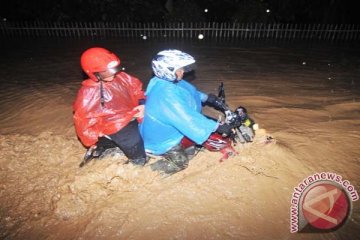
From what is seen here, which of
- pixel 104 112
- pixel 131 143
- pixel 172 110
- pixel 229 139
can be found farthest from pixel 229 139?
pixel 104 112

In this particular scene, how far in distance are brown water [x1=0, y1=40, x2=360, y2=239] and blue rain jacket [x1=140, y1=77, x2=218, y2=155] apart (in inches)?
27.3

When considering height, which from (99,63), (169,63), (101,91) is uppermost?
(169,63)

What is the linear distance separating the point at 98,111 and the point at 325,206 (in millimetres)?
2985

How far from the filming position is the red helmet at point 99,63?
3.60 m

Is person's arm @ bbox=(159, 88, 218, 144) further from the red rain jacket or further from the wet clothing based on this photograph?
the red rain jacket

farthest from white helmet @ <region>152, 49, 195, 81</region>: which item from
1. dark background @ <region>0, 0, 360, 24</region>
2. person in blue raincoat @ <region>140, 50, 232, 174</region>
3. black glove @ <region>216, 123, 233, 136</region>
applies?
dark background @ <region>0, 0, 360, 24</region>

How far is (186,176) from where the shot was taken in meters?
3.60

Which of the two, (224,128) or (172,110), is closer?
(172,110)

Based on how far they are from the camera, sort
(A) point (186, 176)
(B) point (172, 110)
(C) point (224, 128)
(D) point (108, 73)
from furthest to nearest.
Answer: (D) point (108, 73) < (A) point (186, 176) < (C) point (224, 128) < (B) point (172, 110)

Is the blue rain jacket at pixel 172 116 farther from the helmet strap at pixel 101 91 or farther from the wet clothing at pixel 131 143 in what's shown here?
the helmet strap at pixel 101 91

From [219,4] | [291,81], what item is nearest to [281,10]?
[219,4]

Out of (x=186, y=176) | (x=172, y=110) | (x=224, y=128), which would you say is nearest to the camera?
(x=172, y=110)

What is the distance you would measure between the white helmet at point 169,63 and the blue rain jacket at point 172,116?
0.08m

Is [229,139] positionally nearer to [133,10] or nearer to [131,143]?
[131,143]
